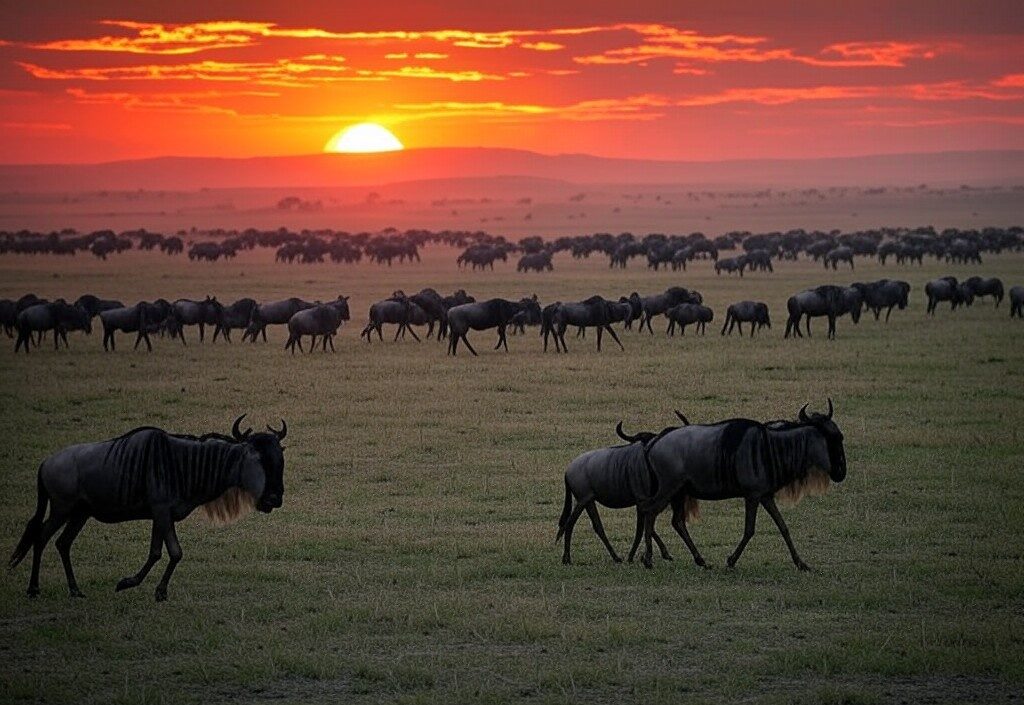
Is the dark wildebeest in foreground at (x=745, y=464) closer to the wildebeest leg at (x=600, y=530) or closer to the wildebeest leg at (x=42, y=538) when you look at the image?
the wildebeest leg at (x=600, y=530)

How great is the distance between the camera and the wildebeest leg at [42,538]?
11.4 metres

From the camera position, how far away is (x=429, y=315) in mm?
35719

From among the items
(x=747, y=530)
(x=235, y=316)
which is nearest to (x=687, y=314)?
(x=235, y=316)

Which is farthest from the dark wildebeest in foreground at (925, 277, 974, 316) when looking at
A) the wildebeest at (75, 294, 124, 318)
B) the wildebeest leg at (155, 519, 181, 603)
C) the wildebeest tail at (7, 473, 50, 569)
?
the wildebeest tail at (7, 473, 50, 569)

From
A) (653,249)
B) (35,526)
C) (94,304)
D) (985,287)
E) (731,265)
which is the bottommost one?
(35,526)

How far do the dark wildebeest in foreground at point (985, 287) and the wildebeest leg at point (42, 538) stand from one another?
3469 centimetres

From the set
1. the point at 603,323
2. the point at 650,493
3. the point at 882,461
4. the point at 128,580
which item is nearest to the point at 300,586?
the point at 128,580

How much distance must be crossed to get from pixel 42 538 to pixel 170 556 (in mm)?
1218

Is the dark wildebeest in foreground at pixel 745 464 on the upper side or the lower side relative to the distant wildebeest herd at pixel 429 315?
lower

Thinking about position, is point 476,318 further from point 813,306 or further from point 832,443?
point 832,443

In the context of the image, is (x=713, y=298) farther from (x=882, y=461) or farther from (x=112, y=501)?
(x=112, y=501)

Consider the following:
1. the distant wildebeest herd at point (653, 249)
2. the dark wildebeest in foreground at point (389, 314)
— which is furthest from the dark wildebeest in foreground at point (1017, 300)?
the distant wildebeest herd at point (653, 249)

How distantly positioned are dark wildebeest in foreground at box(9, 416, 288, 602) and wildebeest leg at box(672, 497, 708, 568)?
370 centimetres

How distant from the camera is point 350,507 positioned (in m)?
15.6
